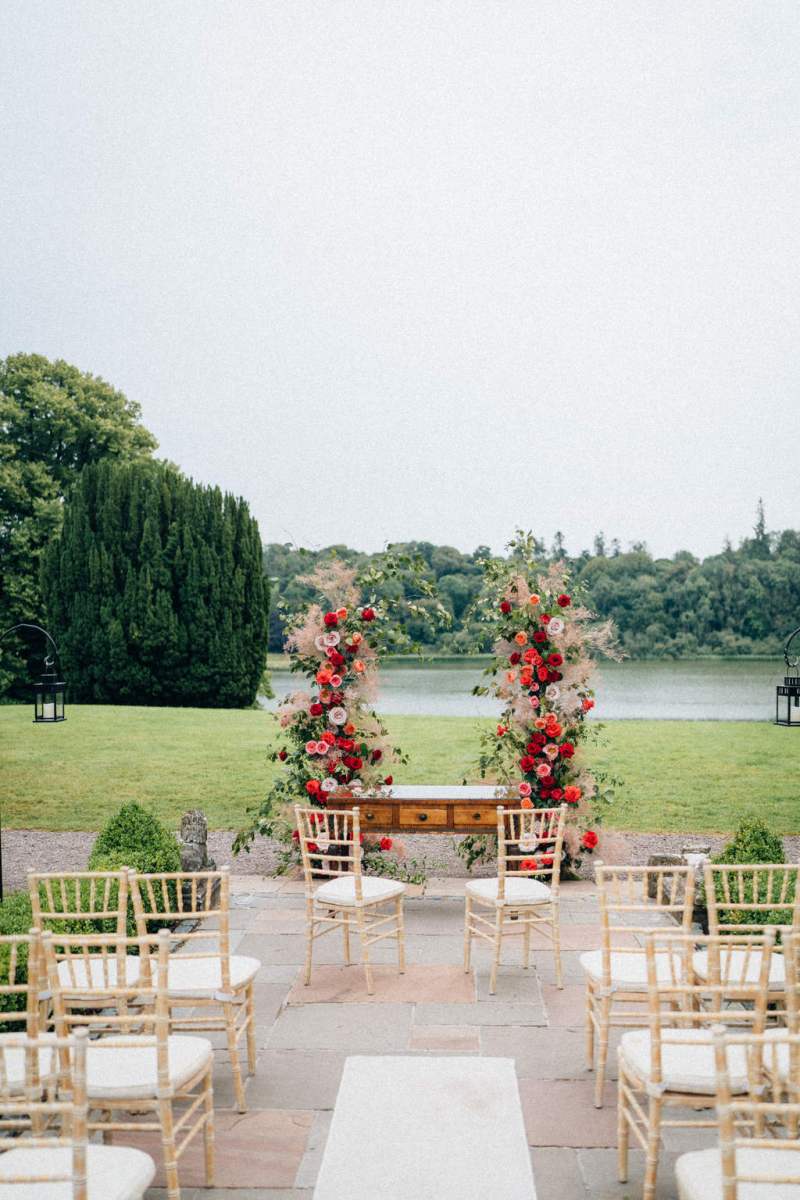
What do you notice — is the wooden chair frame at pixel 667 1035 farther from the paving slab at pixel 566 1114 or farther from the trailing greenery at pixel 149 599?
the trailing greenery at pixel 149 599

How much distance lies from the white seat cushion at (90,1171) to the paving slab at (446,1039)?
199 cm

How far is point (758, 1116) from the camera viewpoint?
3.00 meters

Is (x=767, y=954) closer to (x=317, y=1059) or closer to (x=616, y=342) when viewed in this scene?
(x=317, y=1059)

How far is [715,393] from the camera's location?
24781 mm

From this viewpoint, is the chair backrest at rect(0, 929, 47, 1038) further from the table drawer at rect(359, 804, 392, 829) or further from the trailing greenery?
the trailing greenery

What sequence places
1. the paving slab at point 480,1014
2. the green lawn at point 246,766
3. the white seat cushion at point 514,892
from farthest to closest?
the green lawn at point 246,766
the white seat cushion at point 514,892
the paving slab at point 480,1014

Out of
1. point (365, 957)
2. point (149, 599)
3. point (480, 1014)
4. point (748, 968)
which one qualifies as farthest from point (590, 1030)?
point (149, 599)

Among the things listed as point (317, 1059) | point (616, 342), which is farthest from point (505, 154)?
point (317, 1059)

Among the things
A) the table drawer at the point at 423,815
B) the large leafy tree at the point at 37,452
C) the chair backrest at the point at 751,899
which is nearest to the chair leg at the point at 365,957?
the chair backrest at the point at 751,899

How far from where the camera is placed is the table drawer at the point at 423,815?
24.1 ft

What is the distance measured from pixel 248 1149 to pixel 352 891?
1993mm

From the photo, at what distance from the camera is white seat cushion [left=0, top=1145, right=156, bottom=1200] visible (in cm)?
264

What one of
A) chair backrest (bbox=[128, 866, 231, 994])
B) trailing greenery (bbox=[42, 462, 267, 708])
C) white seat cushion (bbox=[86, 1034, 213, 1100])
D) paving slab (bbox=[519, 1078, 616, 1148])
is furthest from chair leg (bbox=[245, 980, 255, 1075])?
trailing greenery (bbox=[42, 462, 267, 708])

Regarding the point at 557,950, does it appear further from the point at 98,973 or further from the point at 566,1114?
the point at 98,973
